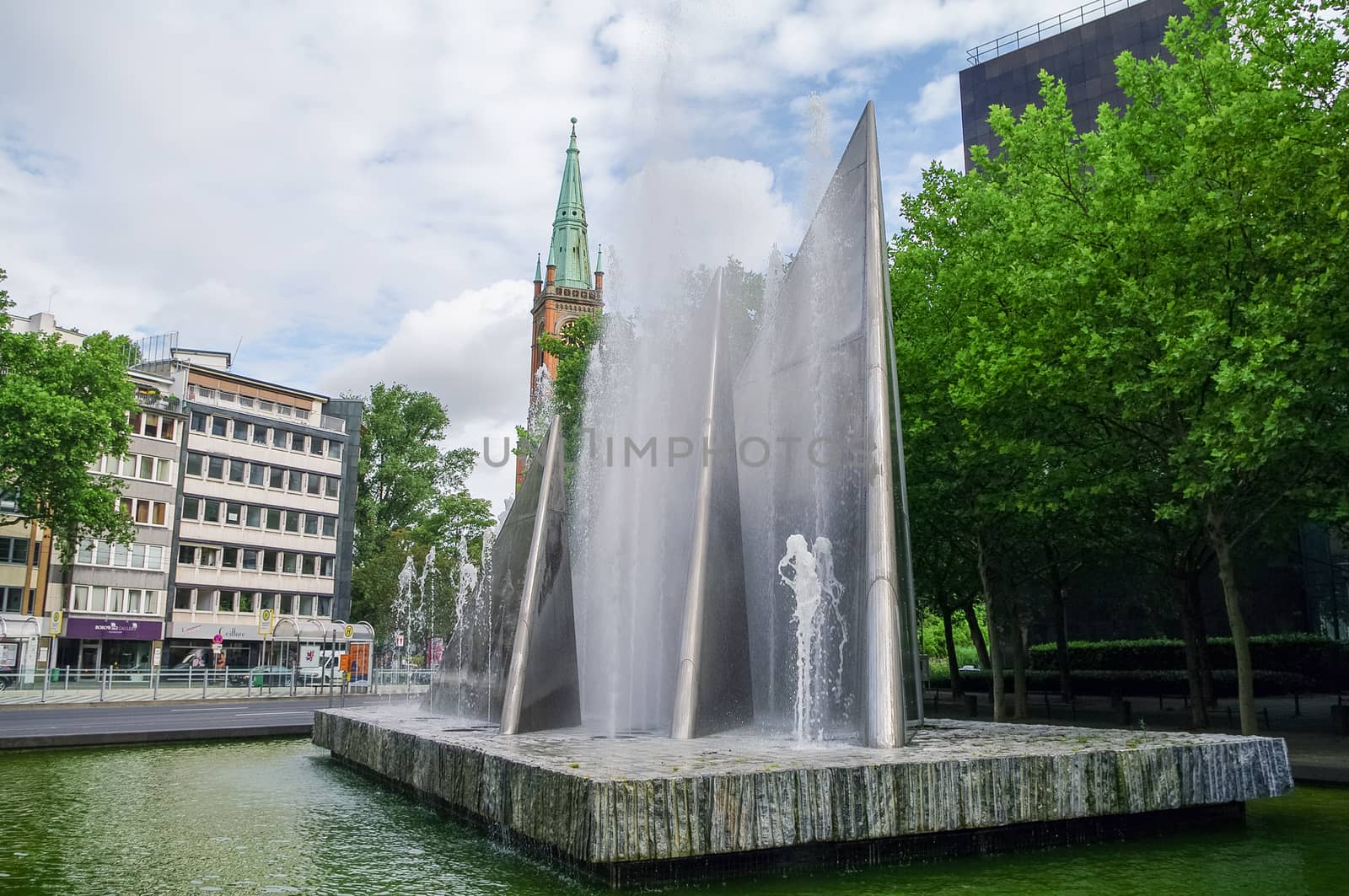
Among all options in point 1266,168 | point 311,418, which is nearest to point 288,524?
point 311,418

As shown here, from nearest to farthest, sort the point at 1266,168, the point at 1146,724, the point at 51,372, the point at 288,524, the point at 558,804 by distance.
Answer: the point at 558,804 → the point at 1266,168 → the point at 1146,724 → the point at 51,372 → the point at 288,524

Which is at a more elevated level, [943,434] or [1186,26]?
[1186,26]

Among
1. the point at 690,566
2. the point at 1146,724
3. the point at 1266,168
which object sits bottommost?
the point at 1146,724

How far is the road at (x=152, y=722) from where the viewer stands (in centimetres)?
1608

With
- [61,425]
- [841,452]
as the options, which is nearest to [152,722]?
[61,425]

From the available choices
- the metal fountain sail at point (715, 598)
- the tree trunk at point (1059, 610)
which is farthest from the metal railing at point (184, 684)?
the metal fountain sail at point (715, 598)

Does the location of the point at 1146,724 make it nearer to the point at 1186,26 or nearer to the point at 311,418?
the point at 1186,26

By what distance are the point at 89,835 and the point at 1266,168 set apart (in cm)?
1582

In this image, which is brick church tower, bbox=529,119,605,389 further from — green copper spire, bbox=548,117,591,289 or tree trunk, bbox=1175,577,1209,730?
tree trunk, bbox=1175,577,1209,730

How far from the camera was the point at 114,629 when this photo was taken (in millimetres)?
46844

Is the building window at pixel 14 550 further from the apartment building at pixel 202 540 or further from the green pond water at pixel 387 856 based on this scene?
the green pond water at pixel 387 856

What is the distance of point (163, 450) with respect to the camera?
50500 millimetres

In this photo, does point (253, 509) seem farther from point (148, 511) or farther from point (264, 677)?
point (264, 677)

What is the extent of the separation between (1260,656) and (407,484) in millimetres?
46228
